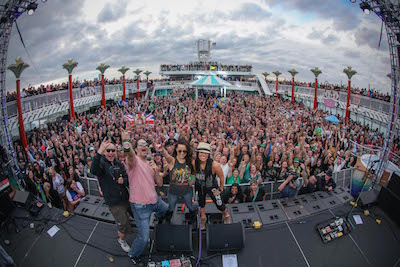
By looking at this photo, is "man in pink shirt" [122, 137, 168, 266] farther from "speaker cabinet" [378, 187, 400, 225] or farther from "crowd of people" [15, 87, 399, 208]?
"speaker cabinet" [378, 187, 400, 225]

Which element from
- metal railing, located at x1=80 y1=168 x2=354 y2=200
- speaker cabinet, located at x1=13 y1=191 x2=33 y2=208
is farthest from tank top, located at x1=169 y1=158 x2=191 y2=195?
speaker cabinet, located at x1=13 y1=191 x2=33 y2=208

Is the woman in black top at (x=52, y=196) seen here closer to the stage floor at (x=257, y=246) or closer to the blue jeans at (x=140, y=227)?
the stage floor at (x=257, y=246)

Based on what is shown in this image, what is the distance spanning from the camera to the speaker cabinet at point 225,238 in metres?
3.24

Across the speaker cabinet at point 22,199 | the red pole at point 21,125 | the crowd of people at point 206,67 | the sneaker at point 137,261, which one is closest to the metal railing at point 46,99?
the red pole at point 21,125

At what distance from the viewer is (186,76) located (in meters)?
40.8

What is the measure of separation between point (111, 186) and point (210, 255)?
1721mm

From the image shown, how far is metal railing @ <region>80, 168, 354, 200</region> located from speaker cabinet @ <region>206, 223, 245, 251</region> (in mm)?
1511

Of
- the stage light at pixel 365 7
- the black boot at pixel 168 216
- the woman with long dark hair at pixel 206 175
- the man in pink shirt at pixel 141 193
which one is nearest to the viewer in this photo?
the man in pink shirt at pixel 141 193

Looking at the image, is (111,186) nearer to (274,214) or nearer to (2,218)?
(2,218)

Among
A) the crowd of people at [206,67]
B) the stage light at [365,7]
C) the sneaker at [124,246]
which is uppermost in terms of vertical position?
the crowd of people at [206,67]

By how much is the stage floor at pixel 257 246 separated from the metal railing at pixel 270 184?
1.25 meters

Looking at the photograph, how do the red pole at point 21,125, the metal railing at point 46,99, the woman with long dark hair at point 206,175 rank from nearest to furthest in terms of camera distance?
the woman with long dark hair at point 206,175 < the red pole at point 21,125 < the metal railing at point 46,99

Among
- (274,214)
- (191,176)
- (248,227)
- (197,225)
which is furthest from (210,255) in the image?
(274,214)

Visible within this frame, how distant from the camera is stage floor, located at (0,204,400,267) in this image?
318 cm
